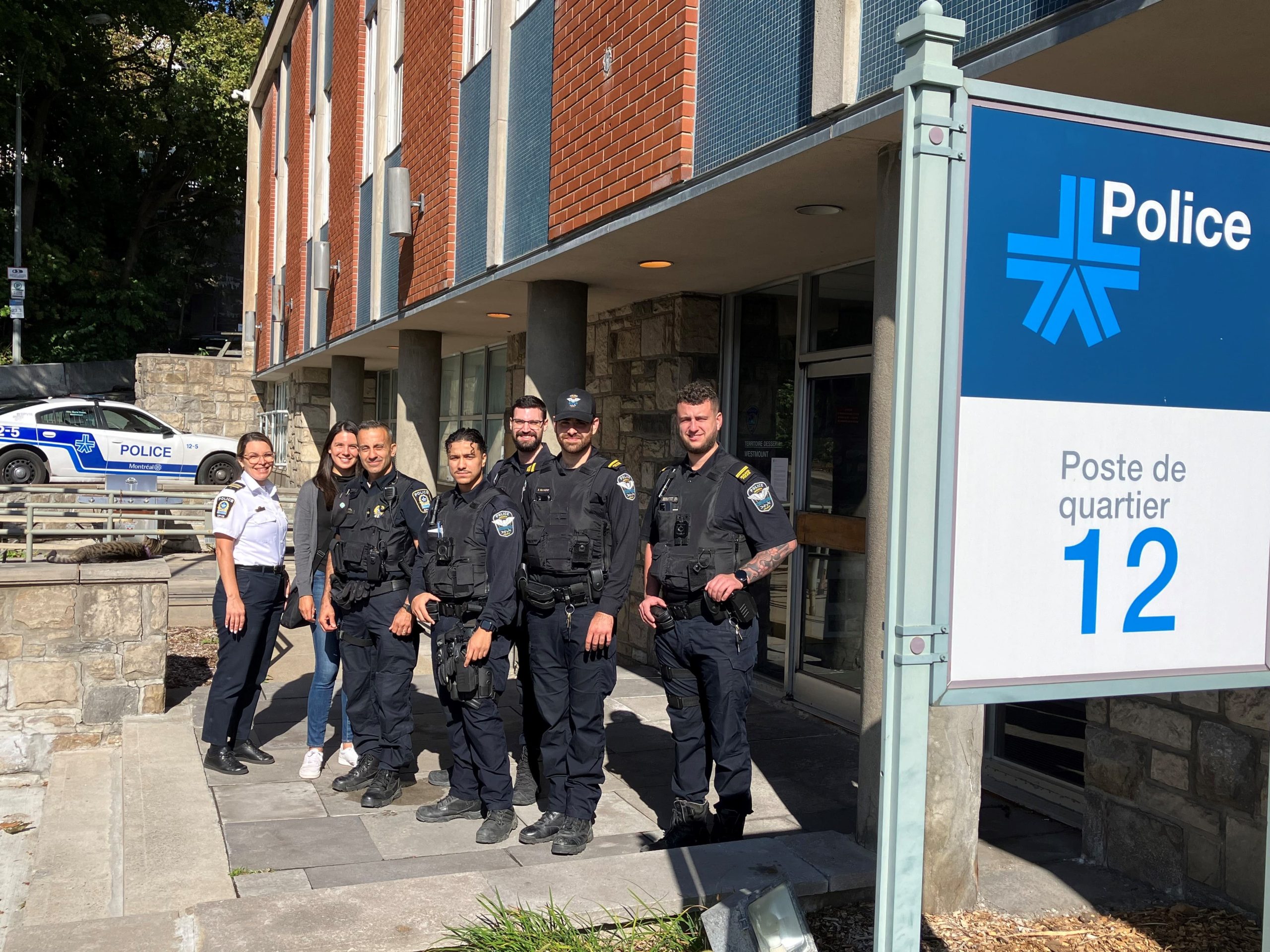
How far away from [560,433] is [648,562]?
0.74m

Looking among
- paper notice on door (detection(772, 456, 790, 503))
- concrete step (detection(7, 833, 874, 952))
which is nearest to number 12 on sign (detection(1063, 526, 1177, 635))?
concrete step (detection(7, 833, 874, 952))

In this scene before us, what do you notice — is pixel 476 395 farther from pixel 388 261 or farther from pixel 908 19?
pixel 908 19

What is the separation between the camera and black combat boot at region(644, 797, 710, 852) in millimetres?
4871

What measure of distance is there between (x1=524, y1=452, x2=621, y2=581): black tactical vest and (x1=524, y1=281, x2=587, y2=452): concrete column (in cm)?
331

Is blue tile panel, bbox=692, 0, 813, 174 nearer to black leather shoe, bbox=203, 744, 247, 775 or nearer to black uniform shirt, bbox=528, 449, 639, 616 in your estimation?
black uniform shirt, bbox=528, 449, 639, 616

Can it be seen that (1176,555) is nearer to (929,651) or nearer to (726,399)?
(929,651)

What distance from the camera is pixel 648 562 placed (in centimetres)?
518

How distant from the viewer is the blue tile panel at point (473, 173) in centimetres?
959

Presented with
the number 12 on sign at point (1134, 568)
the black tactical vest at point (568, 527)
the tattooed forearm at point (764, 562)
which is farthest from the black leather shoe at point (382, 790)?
the number 12 on sign at point (1134, 568)

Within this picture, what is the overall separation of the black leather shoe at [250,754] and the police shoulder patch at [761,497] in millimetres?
3535

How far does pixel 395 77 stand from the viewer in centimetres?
1315

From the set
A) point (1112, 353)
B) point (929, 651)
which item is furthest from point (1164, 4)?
point (929, 651)

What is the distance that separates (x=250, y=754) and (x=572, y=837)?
265cm

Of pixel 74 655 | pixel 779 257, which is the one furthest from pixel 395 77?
pixel 74 655
